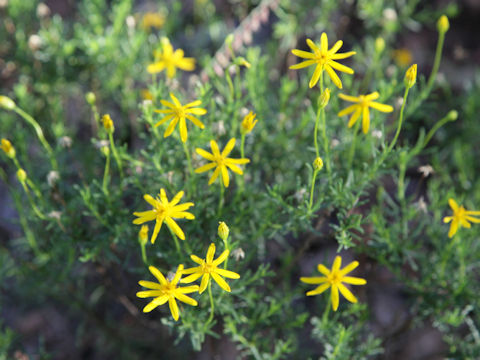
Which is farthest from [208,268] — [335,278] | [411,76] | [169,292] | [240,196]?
[411,76]

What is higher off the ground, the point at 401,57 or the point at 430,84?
the point at 430,84

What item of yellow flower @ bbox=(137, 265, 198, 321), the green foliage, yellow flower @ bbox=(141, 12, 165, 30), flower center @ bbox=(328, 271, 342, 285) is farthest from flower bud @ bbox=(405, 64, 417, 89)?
yellow flower @ bbox=(141, 12, 165, 30)

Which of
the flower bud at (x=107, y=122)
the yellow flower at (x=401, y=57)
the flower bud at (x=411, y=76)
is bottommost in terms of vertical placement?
the yellow flower at (x=401, y=57)

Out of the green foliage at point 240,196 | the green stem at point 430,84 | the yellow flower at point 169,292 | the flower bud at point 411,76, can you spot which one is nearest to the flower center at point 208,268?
the yellow flower at point 169,292

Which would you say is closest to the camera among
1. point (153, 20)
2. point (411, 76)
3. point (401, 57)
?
point (411, 76)

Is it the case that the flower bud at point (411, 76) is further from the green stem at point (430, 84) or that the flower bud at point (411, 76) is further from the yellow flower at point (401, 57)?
the yellow flower at point (401, 57)

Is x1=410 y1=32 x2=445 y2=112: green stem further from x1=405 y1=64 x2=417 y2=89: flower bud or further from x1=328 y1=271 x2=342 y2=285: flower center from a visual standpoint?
x1=328 y1=271 x2=342 y2=285: flower center

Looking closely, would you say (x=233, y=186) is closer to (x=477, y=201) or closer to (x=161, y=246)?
(x=161, y=246)

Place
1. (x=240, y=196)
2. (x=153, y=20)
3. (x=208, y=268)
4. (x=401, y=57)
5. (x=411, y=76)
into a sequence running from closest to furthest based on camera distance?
(x=208, y=268) → (x=411, y=76) → (x=240, y=196) → (x=401, y=57) → (x=153, y=20)

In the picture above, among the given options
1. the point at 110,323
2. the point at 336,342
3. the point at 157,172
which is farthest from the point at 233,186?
the point at 110,323

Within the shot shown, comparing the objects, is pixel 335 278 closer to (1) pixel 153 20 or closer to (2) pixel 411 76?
(2) pixel 411 76

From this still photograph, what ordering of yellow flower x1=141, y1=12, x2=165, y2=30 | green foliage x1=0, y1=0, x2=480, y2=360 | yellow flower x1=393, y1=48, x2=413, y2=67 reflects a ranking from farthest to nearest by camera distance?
yellow flower x1=141, y1=12, x2=165, y2=30 < yellow flower x1=393, y1=48, x2=413, y2=67 < green foliage x1=0, y1=0, x2=480, y2=360
